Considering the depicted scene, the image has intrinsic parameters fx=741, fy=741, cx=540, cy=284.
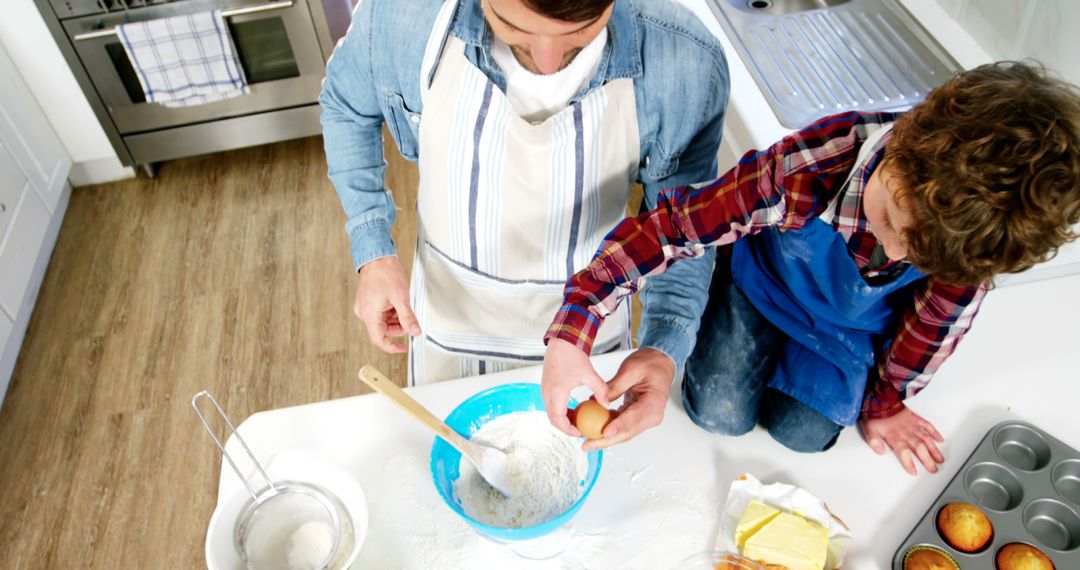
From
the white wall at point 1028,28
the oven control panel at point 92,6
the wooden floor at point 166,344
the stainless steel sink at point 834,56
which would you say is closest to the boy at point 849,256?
the stainless steel sink at point 834,56

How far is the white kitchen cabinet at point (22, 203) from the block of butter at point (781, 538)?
6.31ft

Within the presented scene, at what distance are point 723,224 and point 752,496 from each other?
12.7 inches

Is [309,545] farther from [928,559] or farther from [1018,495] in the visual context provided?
[1018,495]

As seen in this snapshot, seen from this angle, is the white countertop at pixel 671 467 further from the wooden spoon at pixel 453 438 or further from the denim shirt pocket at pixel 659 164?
the denim shirt pocket at pixel 659 164

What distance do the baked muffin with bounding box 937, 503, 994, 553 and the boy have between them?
7 centimetres

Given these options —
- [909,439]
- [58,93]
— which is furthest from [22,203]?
[909,439]

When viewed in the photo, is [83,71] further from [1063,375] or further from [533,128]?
[1063,375]

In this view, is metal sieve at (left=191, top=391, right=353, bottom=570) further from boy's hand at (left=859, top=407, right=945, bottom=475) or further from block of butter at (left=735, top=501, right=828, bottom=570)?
boy's hand at (left=859, top=407, right=945, bottom=475)

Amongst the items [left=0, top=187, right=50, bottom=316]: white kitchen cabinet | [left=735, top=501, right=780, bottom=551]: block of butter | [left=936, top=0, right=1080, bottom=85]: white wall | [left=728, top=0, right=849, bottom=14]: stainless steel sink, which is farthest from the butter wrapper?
[left=0, top=187, right=50, bottom=316]: white kitchen cabinet

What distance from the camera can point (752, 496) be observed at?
0.87 meters

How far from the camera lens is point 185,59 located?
Result: 82.2 inches

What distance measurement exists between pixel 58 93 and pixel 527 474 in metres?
2.08

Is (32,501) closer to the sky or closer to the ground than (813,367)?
closer to the ground

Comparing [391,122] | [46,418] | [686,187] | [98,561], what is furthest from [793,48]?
[46,418]
